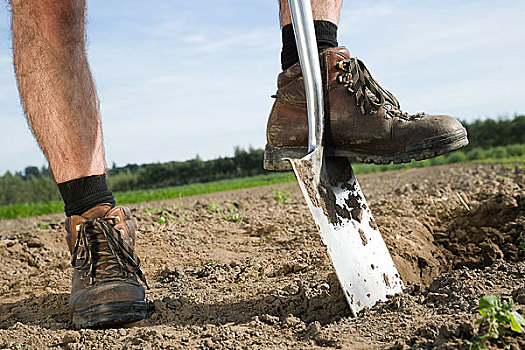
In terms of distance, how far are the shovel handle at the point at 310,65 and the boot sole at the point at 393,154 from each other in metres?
0.15

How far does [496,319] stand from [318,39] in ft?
4.34

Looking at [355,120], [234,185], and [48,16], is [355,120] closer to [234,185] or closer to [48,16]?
[48,16]

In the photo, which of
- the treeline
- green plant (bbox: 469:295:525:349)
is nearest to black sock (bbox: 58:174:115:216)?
green plant (bbox: 469:295:525:349)

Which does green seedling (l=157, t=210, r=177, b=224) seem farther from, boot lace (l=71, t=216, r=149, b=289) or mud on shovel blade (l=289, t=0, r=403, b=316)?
mud on shovel blade (l=289, t=0, r=403, b=316)

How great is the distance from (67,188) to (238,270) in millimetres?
916

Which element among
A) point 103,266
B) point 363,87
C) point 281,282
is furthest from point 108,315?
point 363,87

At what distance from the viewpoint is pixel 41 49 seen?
221 centimetres

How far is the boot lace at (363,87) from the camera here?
2055mm

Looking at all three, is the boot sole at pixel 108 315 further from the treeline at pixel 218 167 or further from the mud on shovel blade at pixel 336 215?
the treeline at pixel 218 167

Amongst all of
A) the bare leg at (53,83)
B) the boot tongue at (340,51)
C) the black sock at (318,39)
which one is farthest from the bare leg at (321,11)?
the bare leg at (53,83)

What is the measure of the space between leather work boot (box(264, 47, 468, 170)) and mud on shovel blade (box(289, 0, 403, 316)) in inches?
3.5

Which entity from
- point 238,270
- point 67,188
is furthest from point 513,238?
point 67,188

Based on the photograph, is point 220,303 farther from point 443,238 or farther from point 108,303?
point 443,238

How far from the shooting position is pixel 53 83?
222 cm
